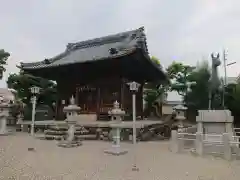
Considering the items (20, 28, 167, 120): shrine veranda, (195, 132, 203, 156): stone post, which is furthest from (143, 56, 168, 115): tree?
(195, 132, 203, 156): stone post

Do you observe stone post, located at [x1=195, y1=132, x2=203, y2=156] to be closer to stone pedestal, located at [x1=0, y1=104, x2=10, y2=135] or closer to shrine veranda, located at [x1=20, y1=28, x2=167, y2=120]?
shrine veranda, located at [x1=20, y1=28, x2=167, y2=120]

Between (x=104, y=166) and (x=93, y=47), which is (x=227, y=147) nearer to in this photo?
(x=104, y=166)

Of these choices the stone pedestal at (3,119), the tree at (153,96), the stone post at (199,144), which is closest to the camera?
the stone post at (199,144)

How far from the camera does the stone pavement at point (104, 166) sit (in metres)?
5.85

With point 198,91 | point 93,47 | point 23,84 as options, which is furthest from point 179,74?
point 23,84

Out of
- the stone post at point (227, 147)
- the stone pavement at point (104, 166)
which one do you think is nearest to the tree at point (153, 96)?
the stone pavement at point (104, 166)

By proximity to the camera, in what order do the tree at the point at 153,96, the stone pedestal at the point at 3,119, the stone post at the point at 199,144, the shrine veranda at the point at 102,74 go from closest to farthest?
1. the stone post at the point at 199,144
2. the stone pedestal at the point at 3,119
3. the shrine veranda at the point at 102,74
4. the tree at the point at 153,96

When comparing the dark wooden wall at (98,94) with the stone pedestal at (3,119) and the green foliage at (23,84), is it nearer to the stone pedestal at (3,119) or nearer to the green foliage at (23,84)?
the stone pedestal at (3,119)

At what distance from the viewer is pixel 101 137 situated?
513 inches

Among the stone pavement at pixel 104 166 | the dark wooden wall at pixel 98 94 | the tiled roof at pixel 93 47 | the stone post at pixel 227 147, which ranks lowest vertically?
the stone pavement at pixel 104 166

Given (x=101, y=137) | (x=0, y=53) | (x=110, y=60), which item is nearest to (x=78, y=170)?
(x=101, y=137)

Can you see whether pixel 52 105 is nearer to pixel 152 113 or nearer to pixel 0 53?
pixel 0 53

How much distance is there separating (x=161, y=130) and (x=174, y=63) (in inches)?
651

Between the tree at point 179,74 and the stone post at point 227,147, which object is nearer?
A: the stone post at point 227,147
